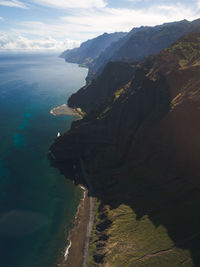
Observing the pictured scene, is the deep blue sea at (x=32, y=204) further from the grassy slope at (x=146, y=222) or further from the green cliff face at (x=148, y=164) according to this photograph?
the grassy slope at (x=146, y=222)

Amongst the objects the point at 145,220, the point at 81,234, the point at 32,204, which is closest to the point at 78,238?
the point at 81,234

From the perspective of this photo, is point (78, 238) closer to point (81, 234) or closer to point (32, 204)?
point (81, 234)

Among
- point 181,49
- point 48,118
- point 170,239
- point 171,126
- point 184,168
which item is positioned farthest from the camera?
point 48,118

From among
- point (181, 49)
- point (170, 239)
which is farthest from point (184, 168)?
point (181, 49)

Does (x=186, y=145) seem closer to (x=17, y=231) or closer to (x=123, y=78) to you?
(x=17, y=231)

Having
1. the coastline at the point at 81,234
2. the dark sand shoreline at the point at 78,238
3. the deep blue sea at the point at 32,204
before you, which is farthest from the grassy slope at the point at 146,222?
the deep blue sea at the point at 32,204

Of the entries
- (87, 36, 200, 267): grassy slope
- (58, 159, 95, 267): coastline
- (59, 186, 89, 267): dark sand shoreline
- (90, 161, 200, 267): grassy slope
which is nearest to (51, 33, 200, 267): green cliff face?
(90, 161, 200, 267): grassy slope

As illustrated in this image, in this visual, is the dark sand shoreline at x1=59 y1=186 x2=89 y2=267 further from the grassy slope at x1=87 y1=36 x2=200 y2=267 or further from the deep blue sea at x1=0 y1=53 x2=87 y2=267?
the grassy slope at x1=87 y1=36 x2=200 y2=267

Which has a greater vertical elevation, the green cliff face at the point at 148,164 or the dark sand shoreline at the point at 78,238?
the green cliff face at the point at 148,164
